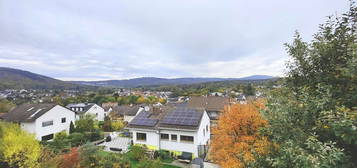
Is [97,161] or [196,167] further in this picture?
[196,167]

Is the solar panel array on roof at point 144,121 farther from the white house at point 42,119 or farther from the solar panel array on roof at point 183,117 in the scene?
the white house at point 42,119

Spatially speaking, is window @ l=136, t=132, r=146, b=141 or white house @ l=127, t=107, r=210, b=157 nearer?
white house @ l=127, t=107, r=210, b=157

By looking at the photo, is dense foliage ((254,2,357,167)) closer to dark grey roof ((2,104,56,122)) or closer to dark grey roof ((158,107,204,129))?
dark grey roof ((158,107,204,129))

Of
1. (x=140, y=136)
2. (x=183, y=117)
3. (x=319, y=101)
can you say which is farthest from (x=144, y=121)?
(x=319, y=101)

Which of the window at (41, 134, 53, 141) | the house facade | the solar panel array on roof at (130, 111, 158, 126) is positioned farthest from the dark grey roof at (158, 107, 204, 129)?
the window at (41, 134, 53, 141)

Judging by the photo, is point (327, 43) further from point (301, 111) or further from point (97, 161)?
point (97, 161)

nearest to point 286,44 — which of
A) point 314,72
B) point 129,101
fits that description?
point 314,72
